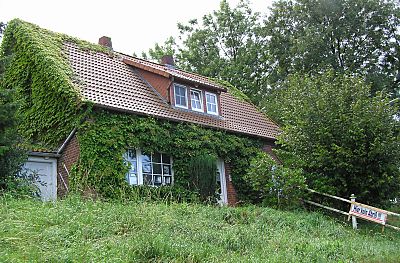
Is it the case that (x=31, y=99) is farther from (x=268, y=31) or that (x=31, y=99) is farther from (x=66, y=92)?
(x=268, y=31)

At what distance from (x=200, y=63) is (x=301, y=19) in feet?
31.0

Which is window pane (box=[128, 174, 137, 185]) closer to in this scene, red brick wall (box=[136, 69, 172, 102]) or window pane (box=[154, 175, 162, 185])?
window pane (box=[154, 175, 162, 185])

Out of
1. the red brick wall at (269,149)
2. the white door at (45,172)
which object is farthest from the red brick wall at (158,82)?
the red brick wall at (269,149)

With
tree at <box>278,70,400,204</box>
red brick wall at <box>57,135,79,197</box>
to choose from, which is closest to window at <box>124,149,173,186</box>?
red brick wall at <box>57,135,79,197</box>

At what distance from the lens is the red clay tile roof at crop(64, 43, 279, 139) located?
57.3 feet

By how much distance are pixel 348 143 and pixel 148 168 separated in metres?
7.73

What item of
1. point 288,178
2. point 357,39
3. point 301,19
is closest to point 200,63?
point 301,19

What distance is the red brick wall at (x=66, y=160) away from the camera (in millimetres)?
16594

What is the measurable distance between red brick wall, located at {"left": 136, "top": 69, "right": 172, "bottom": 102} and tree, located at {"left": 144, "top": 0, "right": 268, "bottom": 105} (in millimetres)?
18652

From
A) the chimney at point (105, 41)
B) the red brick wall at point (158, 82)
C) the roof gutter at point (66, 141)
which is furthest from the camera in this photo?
the chimney at point (105, 41)

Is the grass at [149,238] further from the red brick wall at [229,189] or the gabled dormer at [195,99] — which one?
the gabled dormer at [195,99]

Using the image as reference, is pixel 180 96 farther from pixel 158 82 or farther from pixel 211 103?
pixel 211 103

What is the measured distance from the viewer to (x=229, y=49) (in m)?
42.0

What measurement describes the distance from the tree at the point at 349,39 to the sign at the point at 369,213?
65.0ft
